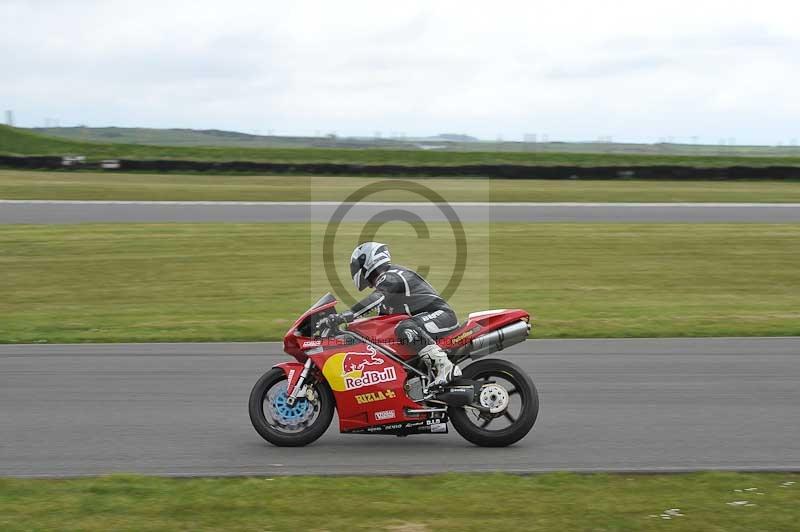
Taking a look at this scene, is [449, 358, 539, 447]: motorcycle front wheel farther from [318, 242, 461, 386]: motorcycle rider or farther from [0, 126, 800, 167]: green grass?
[0, 126, 800, 167]: green grass

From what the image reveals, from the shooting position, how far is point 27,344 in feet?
41.5

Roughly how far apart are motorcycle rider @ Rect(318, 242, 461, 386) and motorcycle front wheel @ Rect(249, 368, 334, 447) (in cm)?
61

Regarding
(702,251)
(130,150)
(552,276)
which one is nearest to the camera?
(552,276)

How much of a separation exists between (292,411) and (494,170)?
30.9 meters

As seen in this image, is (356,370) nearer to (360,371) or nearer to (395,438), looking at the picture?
(360,371)

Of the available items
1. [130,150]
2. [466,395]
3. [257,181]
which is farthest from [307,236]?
[130,150]

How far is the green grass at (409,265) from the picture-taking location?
1420 cm

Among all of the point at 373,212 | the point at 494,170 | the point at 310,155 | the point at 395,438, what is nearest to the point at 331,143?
the point at 310,155

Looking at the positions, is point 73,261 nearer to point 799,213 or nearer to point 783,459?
point 783,459

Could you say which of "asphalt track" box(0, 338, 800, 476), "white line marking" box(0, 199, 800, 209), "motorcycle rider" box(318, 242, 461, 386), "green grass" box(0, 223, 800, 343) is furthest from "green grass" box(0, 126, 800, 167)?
"motorcycle rider" box(318, 242, 461, 386)

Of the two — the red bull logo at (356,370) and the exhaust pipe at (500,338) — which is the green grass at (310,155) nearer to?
the exhaust pipe at (500,338)

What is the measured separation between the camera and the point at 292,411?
7715 millimetres

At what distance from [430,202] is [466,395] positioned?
77.4 ft

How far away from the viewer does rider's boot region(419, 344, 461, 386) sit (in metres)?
7.68
